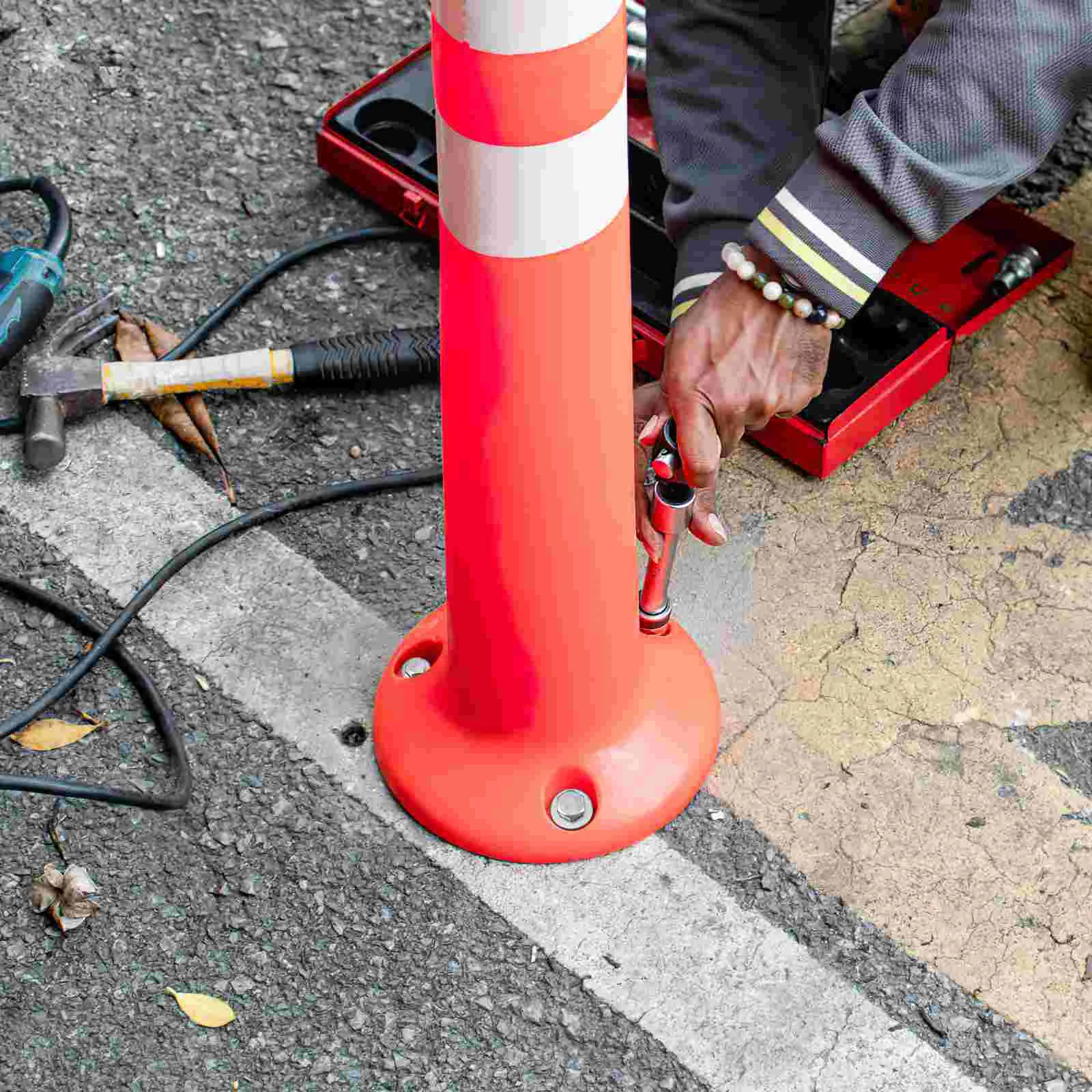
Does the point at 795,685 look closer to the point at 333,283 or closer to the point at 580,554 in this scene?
the point at 580,554

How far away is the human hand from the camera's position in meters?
1.73

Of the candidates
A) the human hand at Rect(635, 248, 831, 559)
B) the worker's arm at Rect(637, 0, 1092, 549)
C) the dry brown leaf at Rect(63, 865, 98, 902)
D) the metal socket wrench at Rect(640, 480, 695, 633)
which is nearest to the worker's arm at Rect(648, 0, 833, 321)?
the worker's arm at Rect(637, 0, 1092, 549)

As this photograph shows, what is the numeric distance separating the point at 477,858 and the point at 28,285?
127 cm

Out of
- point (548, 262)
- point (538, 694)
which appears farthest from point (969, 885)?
point (548, 262)

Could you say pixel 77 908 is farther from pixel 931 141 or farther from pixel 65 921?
pixel 931 141

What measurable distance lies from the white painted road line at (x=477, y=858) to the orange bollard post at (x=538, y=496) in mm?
72

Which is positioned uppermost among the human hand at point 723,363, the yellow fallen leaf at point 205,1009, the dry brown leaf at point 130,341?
the human hand at point 723,363

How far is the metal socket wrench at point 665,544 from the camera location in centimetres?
173

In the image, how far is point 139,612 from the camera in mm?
2090

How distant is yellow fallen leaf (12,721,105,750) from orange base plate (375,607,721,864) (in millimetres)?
430

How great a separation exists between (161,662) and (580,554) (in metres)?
0.76

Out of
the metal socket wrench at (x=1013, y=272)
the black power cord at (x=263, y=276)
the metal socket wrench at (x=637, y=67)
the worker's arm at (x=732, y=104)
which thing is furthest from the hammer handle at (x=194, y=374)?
the metal socket wrench at (x=1013, y=272)

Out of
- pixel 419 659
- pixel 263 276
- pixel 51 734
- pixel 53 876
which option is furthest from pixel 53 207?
pixel 53 876

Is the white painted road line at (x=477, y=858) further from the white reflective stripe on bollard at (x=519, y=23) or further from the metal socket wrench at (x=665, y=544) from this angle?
the white reflective stripe on bollard at (x=519, y=23)
